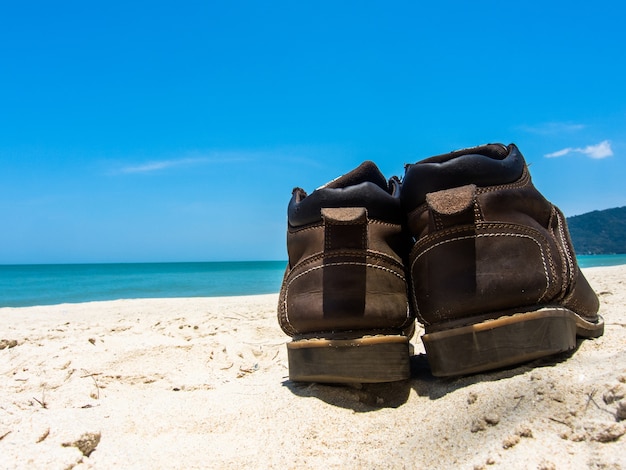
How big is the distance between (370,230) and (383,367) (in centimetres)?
52

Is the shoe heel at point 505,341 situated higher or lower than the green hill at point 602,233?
lower

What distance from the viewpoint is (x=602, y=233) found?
249 ft

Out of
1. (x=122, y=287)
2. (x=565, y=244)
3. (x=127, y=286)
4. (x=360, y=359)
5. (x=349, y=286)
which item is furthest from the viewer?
(x=127, y=286)

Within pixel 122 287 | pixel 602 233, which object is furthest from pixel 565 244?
pixel 602 233

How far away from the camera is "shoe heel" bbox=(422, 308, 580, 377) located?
135 cm

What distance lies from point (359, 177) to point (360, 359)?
2.41 feet

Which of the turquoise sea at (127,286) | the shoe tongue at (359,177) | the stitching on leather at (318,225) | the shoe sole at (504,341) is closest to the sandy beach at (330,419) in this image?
the shoe sole at (504,341)

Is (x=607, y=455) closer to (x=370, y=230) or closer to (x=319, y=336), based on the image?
(x=319, y=336)

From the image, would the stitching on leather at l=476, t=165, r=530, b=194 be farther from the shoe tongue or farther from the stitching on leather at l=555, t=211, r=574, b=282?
the shoe tongue

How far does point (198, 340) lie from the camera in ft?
9.96

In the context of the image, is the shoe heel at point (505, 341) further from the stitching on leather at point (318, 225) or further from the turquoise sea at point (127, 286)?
the turquoise sea at point (127, 286)

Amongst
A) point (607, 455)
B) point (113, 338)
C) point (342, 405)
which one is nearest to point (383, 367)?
point (342, 405)

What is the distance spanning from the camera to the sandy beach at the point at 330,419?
3.21 ft

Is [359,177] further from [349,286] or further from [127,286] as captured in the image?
[127,286]
